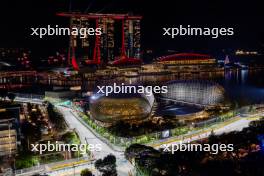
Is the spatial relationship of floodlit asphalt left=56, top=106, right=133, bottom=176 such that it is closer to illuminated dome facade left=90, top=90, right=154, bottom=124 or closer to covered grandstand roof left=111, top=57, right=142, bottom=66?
illuminated dome facade left=90, top=90, right=154, bottom=124

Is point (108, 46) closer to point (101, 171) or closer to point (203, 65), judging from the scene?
point (203, 65)

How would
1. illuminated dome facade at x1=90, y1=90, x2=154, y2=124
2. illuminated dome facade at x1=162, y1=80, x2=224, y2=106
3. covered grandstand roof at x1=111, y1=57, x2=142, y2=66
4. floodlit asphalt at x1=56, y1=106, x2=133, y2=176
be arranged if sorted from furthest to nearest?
covered grandstand roof at x1=111, y1=57, x2=142, y2=66 < illuminated dome facade at x1=162, y1=80, x2=224, y2=106 < illuminated dome facade at x1=90, y1=90, x2=154, y2=124 < floodlit asphalt at x1=56, y1=106, x2=133, y2=176

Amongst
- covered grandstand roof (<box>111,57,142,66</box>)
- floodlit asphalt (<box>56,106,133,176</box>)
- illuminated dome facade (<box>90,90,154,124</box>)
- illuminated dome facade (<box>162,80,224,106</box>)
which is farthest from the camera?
covered grandstand roof (<box>111,57,142,66</box>)

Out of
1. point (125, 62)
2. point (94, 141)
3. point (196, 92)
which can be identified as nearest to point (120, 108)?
point (94, 141)

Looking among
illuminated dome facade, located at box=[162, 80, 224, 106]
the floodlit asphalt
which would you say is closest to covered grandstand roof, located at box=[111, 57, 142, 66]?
illuminated dome facade, located at box=[162, 80, 224, 106]

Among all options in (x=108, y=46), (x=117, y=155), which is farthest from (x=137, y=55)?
(x=117, y=155)

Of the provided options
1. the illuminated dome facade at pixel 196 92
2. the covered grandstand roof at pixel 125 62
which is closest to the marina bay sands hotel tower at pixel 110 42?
the covered grandstand roof at pixel 125 62

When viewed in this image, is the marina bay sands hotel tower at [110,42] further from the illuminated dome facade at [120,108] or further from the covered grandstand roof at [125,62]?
the illuminated dome facade at [120,108]

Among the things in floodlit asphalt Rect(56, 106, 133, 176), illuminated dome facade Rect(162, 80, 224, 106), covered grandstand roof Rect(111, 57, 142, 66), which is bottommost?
floodlit asphalt Rect(56, 106, 133, 176)
